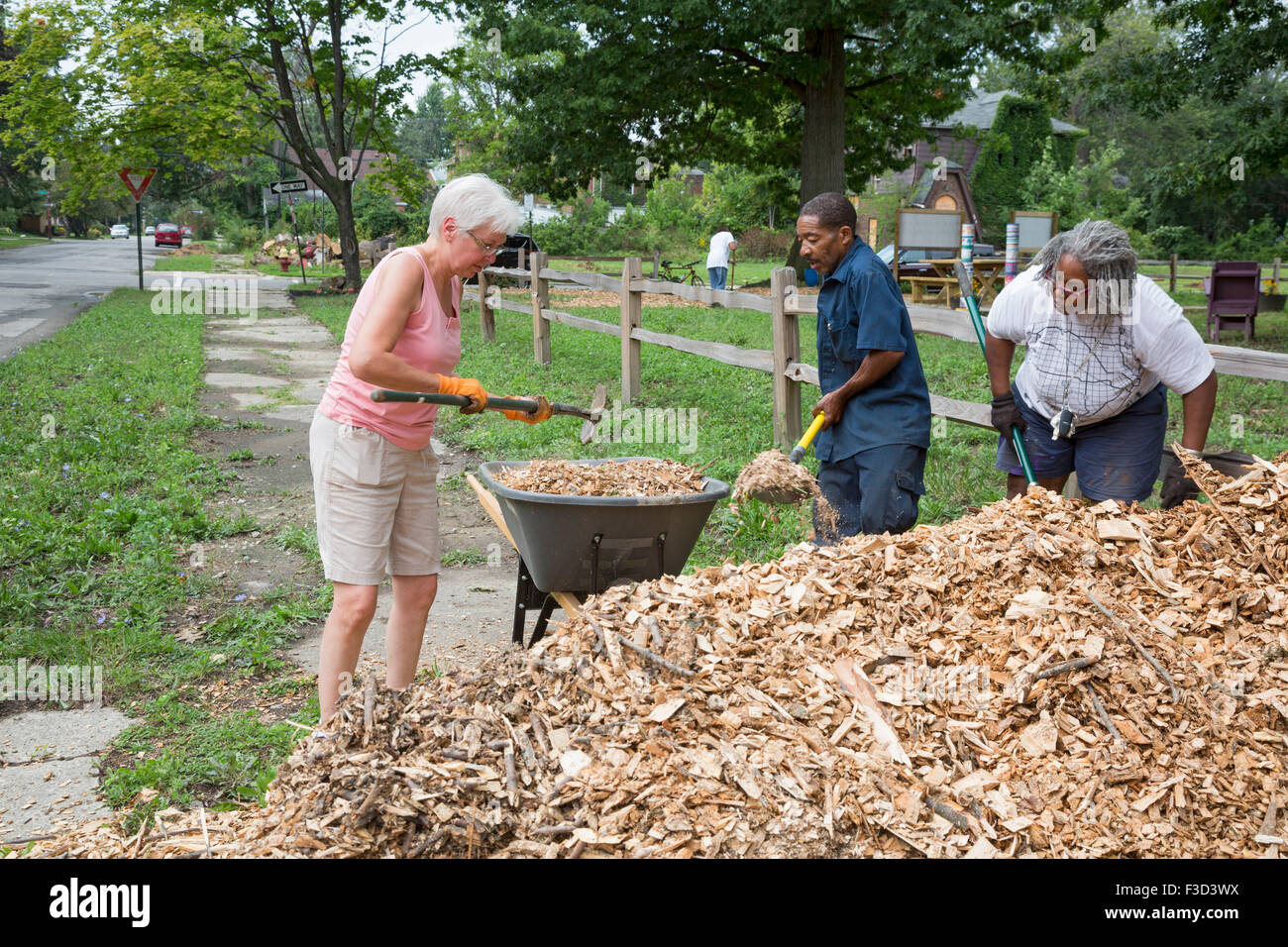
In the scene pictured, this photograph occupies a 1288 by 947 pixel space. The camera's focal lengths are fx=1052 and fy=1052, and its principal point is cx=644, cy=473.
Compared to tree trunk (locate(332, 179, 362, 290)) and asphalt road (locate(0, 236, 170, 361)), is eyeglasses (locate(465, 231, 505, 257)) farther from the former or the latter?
tree trunk (locate(332, 179, 362, 290))

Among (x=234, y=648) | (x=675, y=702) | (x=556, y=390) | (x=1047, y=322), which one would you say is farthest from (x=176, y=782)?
(x=556, y=390)

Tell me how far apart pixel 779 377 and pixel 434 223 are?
4578 millimetres

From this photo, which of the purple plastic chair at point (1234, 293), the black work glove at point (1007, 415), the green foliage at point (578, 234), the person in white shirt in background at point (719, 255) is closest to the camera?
the black work glove at point (1007, 415)

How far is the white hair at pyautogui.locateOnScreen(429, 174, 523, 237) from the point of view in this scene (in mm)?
3002

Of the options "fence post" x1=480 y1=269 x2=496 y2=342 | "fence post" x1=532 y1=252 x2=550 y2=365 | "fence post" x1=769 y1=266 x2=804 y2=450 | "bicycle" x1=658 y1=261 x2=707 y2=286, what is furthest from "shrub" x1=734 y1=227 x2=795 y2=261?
"fence post" x1=769 y1=266 x2=804 y2=450

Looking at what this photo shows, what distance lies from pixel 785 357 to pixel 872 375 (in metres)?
3.48

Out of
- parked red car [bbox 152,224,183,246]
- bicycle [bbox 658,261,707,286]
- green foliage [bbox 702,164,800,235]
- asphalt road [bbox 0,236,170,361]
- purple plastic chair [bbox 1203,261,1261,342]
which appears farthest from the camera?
parked red car [bbox 152,224,183,246]

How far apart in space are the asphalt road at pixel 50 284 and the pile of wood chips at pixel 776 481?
11.2 metres

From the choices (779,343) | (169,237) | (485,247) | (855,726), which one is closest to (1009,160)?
(779,343)

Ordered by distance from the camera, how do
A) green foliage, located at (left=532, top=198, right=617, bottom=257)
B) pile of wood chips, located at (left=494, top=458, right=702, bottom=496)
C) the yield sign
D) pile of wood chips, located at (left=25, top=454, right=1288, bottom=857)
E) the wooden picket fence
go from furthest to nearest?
1. green foliage, located at (left=532, top=198, right=617, bottom=257)
2. the yield sign
3. the wooden picket fence
4. pile of wood chips, located at (left=494, top=458, right=702, bottom=496)
5. pile of wood chips, located at (left=25, top=454, right=1288, bottom=857)

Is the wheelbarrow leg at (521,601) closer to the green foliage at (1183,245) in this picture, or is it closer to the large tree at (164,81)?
the large tree at (164,81)

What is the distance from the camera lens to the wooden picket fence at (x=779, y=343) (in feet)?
14.2

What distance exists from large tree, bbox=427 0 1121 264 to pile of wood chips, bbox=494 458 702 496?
1329 centimetres

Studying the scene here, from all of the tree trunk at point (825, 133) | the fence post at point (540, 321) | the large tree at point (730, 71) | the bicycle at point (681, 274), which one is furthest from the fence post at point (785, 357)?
the bicycle at point (681, 274)
